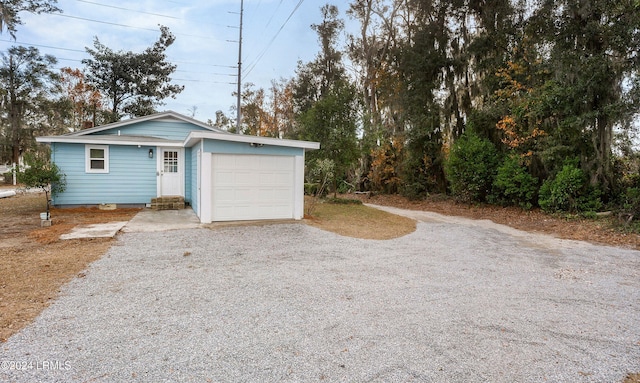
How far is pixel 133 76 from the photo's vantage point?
2145cm

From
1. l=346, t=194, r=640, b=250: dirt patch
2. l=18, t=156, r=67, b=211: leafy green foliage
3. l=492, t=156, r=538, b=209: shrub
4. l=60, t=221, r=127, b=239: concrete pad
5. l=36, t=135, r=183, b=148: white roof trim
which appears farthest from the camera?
Result: l=492, t=156, r=538, b=209: shrub

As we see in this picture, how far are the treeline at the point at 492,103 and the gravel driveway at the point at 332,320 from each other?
17.0 ft

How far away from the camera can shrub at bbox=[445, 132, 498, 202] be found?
1216cm

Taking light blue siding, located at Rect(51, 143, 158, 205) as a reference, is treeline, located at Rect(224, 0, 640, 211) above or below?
above

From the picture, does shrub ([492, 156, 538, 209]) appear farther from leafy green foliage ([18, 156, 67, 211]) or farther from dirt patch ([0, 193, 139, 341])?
leafy green foliage ([18, 156, 67, 211])

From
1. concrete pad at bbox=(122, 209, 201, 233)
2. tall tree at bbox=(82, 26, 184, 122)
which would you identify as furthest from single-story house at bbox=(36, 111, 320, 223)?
tall tree at bbox=(82, 26, 184, 122)

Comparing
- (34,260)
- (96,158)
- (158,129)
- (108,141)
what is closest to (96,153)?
(96,158)

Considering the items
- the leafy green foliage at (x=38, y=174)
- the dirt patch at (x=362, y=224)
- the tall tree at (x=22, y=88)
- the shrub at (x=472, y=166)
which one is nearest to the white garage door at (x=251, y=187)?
the dirt patch at (x=362, y=224)

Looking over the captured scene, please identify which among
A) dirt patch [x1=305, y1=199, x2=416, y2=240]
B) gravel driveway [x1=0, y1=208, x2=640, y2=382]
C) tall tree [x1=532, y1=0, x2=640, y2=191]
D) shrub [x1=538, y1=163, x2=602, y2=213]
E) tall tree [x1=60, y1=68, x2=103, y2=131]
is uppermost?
tall tree [x1=60, y1=68, x2=103, y2=131]

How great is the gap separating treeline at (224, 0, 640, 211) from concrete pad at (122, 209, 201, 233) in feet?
16.8

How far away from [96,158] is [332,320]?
402 inches

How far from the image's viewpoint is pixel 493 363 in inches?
95.3

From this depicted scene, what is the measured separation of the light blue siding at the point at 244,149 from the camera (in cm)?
794

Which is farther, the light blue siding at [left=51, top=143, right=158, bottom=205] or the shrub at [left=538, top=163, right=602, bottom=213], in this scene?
the light blue siding at [left=51, top=143, right=158, bottom=205]
